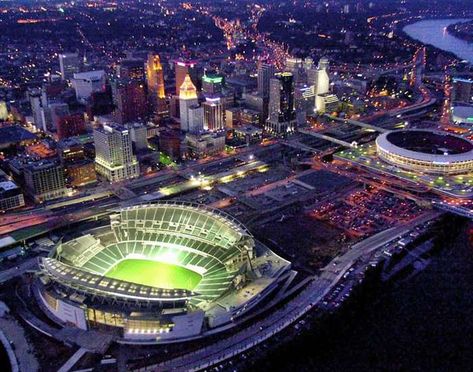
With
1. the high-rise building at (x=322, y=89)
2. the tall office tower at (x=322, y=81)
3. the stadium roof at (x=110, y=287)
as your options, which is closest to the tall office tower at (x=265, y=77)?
the tall office tower at (x=322, y=81)

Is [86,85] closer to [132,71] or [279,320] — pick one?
[132,71]

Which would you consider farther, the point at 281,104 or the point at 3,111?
the point at 3,111

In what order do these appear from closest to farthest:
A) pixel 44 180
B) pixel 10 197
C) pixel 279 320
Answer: pixel 279 320 < pixel 10 197 < pixel 44 180

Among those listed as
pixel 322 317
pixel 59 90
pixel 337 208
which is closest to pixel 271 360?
pixel 322 317

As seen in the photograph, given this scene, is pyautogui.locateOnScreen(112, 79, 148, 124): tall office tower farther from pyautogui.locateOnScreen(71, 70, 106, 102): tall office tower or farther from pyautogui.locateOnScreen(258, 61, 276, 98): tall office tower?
pyautogui.locateOnScreen(258, 61, 276, 98): tall office tower

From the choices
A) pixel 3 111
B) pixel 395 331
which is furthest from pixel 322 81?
pixel 395 331

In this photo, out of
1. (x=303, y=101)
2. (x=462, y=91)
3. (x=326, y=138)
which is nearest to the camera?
(x=326, y=138)

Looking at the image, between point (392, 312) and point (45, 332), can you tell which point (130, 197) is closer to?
point (45, 332)
